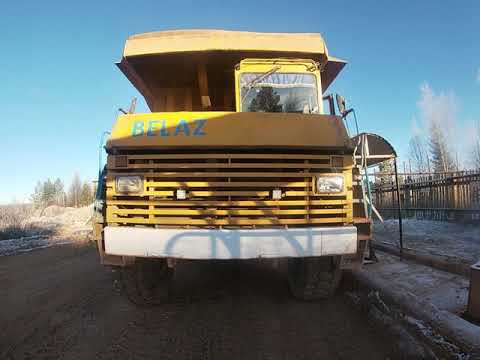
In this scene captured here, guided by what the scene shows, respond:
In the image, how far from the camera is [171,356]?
290cm

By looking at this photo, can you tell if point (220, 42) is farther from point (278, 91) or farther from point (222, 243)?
point (222, 243)

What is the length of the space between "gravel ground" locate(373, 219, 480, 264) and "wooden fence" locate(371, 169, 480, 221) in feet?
1.75

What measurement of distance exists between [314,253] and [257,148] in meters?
1.13

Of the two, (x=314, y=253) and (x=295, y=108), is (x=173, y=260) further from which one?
A: (x=295, y=108)

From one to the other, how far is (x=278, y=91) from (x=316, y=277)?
2367 millimetres

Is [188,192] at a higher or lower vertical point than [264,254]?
higher

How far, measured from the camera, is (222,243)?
3.08 meters

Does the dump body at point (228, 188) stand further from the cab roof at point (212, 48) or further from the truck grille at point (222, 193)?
the cab roof at point (212, 48)

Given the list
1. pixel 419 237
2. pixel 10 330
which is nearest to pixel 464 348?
pixel 10 330

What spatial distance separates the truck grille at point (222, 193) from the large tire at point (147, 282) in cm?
76

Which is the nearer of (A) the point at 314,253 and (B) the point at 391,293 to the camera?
(A) the point at 314,253

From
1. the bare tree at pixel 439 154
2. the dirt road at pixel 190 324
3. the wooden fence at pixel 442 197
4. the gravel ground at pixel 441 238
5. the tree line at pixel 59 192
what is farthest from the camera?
the tree line at pixel 59 192

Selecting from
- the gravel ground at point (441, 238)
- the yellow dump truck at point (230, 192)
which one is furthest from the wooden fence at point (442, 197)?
the yellow dump truck at point (230, 192)

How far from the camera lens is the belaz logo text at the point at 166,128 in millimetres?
3424
